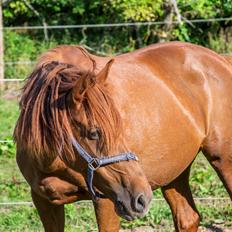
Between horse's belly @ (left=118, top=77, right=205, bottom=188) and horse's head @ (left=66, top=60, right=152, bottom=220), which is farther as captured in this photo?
horse's belly @ (left=118, top=77, right=205, bottom=188)

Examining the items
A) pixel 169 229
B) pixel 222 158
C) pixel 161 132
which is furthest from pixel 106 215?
pixel 169 229

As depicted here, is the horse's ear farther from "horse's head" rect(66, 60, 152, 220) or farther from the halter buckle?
the halter buckle

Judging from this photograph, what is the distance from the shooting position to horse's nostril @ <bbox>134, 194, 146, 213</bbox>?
326 centimetres

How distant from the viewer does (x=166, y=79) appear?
4.36m

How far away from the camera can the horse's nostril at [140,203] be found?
128 inches

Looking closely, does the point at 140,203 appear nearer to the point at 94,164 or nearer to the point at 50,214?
the point at 94,164

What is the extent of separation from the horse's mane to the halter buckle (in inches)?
2.6

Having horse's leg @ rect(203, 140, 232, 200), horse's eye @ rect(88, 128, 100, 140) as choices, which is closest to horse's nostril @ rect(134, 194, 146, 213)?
horse's eye @ rect(88, 128, 100, 140)

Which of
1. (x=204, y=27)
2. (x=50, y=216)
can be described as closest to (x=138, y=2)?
(x=204, y=27)

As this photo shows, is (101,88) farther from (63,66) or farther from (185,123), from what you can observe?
(185,123)

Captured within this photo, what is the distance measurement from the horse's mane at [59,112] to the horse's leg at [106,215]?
48 cm

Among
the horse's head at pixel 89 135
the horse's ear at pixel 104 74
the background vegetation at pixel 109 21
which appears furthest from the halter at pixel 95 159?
the background vegetation at pixel 109 21

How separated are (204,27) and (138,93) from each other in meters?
8.06

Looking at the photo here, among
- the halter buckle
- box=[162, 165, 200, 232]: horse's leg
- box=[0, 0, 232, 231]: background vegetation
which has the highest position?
the halter buckle
